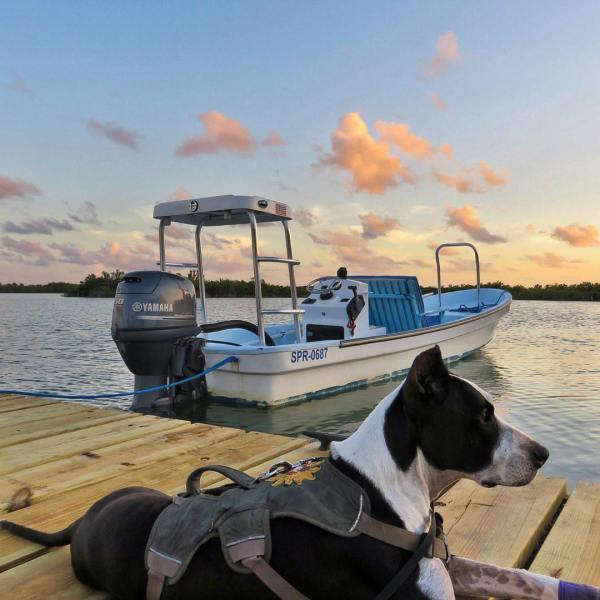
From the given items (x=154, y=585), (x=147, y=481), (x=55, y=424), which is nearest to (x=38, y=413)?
(x=55, y=424)

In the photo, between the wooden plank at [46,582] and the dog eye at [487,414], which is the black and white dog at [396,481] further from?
the wooden plank at [46,582]

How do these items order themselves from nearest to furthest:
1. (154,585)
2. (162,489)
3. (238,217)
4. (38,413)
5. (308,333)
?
(154,585)
(162,489)
(38,413)
(238,217)
(308,333)

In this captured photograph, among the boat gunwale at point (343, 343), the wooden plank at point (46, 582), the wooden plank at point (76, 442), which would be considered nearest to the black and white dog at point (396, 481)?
the wooden plank at point (46, 582)

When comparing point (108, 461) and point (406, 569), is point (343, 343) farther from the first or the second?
point (406, 569)

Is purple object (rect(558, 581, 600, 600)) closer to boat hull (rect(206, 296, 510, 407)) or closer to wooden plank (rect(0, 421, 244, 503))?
wooden plank (rect(0, 421, 244, 503))

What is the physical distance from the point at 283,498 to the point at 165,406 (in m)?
6.43

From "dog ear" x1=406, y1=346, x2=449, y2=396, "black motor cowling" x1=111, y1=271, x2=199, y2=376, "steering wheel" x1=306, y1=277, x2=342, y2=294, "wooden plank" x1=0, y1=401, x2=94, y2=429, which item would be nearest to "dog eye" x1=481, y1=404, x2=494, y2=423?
"dog ear" x1=406, y1=346, x2=449, y2=396

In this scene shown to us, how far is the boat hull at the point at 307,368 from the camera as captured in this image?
8.62 metres

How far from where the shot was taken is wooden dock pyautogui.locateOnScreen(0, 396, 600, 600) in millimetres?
2426

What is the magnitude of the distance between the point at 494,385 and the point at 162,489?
9961 mm

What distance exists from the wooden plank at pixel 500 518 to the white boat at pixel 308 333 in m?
4.84

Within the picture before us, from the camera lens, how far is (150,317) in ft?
22.5

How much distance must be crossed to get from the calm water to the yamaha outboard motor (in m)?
1.44

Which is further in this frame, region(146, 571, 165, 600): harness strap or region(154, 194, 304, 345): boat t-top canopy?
region(154, 194, 304, 345): boat t-top canopy
